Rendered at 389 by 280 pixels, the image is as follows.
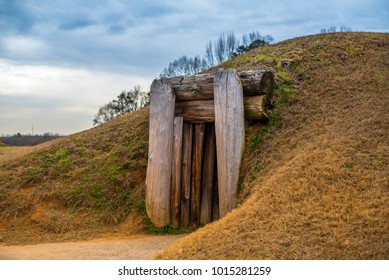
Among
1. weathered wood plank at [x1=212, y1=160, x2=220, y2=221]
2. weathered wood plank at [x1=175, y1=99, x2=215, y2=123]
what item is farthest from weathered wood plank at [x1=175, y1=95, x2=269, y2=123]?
weathered wood plank at [x1=212, y1=160, x2=220, y2=221]

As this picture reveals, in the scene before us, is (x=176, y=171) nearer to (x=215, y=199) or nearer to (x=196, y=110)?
(x=215, y=199)

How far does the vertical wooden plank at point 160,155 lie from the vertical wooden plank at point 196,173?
25.7 inches

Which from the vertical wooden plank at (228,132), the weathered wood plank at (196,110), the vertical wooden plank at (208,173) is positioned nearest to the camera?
the vertical wooden plank at (228,132)

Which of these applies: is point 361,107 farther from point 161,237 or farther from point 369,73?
point 161,237

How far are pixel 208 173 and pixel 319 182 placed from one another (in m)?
4.02

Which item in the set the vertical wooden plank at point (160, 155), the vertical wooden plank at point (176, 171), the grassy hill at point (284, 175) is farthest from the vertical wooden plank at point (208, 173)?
the grassy hill at point (284, 175)

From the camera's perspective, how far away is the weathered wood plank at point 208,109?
1205cm

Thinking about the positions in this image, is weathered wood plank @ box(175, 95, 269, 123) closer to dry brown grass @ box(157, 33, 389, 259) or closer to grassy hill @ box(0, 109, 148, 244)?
dry brown grass @ box(157, 33, 389, 259)

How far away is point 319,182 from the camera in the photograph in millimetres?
8703

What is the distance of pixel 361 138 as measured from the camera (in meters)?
10.1

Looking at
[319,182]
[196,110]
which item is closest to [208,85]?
[196,110]

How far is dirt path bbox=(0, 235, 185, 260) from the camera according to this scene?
9.18 metres

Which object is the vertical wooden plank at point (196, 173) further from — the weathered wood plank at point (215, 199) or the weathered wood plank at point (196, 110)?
the weathered wood plank at point (215, 199)

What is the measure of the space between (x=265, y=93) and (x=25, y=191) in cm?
779
